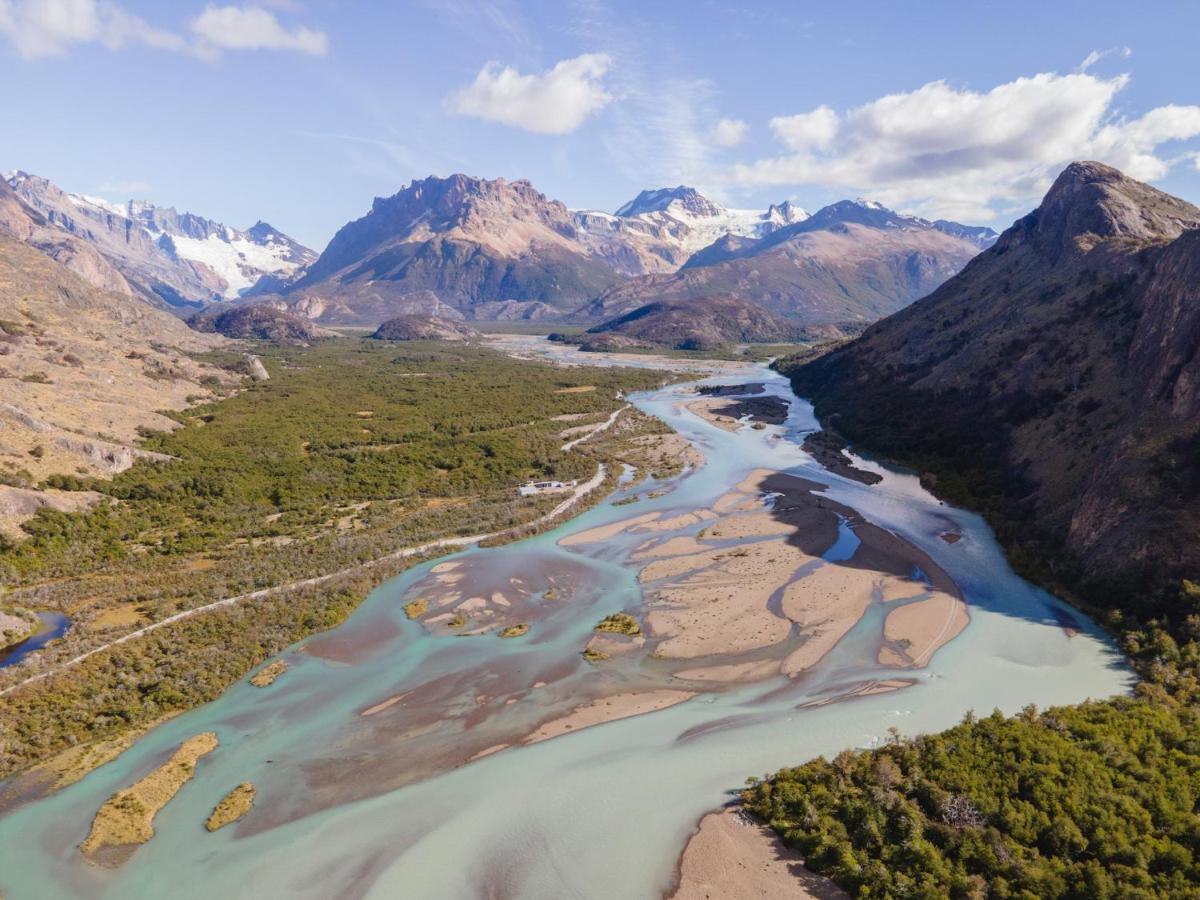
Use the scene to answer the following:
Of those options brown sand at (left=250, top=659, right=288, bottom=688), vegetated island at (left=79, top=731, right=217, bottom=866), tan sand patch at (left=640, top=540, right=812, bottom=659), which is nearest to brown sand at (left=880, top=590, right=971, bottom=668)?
tan sand patch at (left=640, top=540, right=812, bottom=659)

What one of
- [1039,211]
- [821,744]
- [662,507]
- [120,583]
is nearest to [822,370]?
[1039,211]

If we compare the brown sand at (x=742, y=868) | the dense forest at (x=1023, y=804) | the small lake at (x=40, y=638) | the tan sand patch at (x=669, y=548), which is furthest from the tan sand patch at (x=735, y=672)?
the small lake at (x=40, y=638)

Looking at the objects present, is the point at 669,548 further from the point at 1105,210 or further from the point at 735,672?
the point at 1105,210

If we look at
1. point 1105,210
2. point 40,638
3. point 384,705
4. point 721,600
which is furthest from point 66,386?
point 1105,210

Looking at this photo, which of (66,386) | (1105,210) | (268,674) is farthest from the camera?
(1105,210)

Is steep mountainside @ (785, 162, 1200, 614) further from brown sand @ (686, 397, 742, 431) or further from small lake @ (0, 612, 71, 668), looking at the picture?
small lake @ (0, 612, 71, 668)

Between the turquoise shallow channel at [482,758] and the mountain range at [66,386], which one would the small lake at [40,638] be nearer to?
the mountain range at [66,386]
